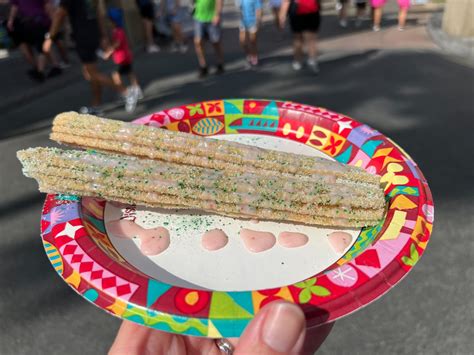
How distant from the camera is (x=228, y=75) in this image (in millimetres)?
7125

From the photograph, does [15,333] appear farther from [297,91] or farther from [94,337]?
[297,91]

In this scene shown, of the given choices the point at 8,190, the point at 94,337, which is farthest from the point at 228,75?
the point at 94,337

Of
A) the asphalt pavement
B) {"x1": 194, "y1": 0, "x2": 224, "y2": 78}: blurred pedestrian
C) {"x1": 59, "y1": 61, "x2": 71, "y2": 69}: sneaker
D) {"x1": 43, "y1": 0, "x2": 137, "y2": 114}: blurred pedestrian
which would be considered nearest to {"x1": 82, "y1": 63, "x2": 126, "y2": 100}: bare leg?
{"x1": 43, "y1": 0, "x2": 137, "y2": 114}: blurred pedestrian

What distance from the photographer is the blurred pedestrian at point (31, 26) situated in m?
7.04

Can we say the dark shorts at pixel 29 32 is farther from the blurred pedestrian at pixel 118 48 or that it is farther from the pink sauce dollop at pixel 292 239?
the pink sauce dollop at pixel 292 239

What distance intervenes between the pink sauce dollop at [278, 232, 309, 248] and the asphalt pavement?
4.51ft

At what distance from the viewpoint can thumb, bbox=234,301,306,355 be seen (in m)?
1.11

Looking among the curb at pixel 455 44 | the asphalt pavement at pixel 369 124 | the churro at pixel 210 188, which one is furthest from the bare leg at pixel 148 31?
the churro at pixel 210 188

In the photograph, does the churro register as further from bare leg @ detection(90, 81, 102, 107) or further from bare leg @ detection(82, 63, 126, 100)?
bare leg @ detection(90, 81, 102, 107)

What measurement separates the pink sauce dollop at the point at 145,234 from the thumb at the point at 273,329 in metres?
0.58

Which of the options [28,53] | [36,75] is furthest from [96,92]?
[28,53]

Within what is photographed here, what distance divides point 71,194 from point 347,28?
996 cm

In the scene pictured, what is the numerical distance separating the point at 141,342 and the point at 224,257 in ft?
1.73

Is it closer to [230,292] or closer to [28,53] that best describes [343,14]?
[28,53]
